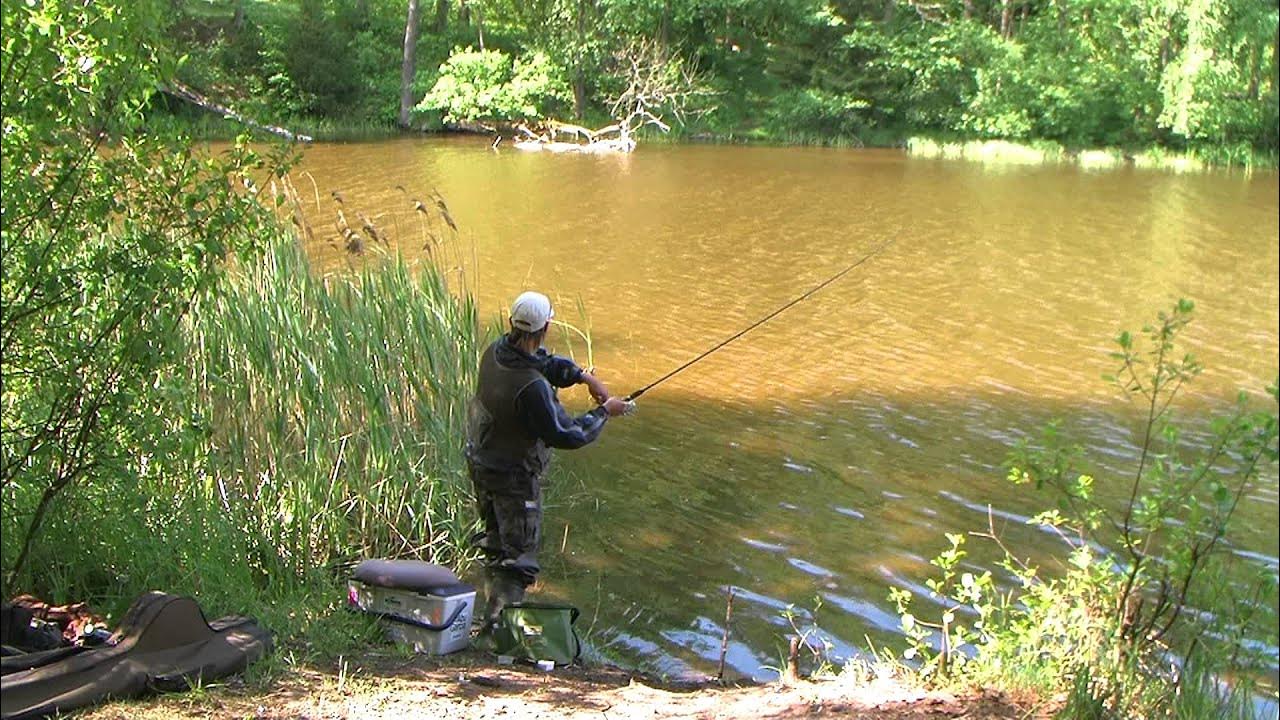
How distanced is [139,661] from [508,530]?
1690 millimetres

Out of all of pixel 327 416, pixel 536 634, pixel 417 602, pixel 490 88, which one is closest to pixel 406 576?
pixel 417 602

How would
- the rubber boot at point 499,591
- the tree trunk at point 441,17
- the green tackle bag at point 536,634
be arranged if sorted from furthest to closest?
the tree trunk at point 441,17 → the rubber boot at point 499,591 → the green tackle bag at point 536,634

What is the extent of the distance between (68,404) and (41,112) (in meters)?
0.89

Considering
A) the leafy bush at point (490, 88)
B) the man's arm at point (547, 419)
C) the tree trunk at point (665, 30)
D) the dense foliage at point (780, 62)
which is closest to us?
the man's arm at point (547, 419)

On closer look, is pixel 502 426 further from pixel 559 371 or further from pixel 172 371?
pixel 172 371

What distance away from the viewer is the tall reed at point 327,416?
487cm

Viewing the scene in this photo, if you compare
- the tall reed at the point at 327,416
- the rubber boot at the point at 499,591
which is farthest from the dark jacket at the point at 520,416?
the tall reed at the point at 327,416

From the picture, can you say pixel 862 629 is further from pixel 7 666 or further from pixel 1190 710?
pixel 7 666

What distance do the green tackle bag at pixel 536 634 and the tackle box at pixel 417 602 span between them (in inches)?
5.8

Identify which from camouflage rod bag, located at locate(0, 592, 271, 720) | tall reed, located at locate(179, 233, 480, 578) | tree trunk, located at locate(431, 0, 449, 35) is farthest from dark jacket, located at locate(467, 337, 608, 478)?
tree trunk, located at locate(431, 0, 449, 35)

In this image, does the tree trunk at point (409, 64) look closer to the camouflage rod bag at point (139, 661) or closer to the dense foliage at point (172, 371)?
the dense foliage at point (172, 371)

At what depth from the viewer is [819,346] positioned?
10.6 metres

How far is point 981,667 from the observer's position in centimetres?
372

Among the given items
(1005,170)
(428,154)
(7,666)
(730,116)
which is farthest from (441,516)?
(730,116)
